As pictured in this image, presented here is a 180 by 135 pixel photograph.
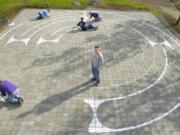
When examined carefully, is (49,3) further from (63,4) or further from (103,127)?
(103,127)

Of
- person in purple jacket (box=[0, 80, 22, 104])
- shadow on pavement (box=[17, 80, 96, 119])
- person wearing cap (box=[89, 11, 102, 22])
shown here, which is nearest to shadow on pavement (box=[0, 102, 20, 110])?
person in purple jacket (box=[0, 80, 22, 104])

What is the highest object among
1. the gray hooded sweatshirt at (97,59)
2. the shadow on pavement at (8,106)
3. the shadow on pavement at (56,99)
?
the gray hooded sweatshirt at (97,59)

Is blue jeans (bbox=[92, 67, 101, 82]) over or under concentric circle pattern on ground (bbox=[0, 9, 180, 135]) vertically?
over

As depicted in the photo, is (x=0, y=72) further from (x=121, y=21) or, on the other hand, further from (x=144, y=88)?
(x=121, y=21)

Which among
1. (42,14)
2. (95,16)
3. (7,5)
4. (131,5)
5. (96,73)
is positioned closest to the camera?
(96,73)

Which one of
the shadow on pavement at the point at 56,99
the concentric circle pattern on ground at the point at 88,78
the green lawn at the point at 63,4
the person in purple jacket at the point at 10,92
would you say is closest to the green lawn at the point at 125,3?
the green lawn at the point at 63,4

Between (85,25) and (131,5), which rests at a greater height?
(85,25)

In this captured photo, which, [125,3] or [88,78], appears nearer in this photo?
[88,78]

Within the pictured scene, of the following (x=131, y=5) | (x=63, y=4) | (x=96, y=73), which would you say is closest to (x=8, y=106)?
(x=96, y=73)

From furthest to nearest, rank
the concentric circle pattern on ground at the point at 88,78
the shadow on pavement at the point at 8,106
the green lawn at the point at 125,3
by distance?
1. the green lawn at the point at 125,3
2. the shadow on pavement at the point at 8,106
3. the concentric circle pattern on ground at the point at 88,78

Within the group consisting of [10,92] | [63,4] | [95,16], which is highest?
[10,92]

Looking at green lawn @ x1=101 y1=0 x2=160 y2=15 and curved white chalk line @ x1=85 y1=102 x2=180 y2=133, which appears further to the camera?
green lawn @ x1=101 y1=0 x2=160 y2=15

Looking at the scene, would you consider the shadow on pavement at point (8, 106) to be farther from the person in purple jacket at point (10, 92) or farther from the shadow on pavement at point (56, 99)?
the shadow on pavement at point (56, 99)

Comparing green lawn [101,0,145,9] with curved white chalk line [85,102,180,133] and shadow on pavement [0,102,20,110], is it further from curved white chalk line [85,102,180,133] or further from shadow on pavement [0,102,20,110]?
shadow on pavement [0,102,20,110]
